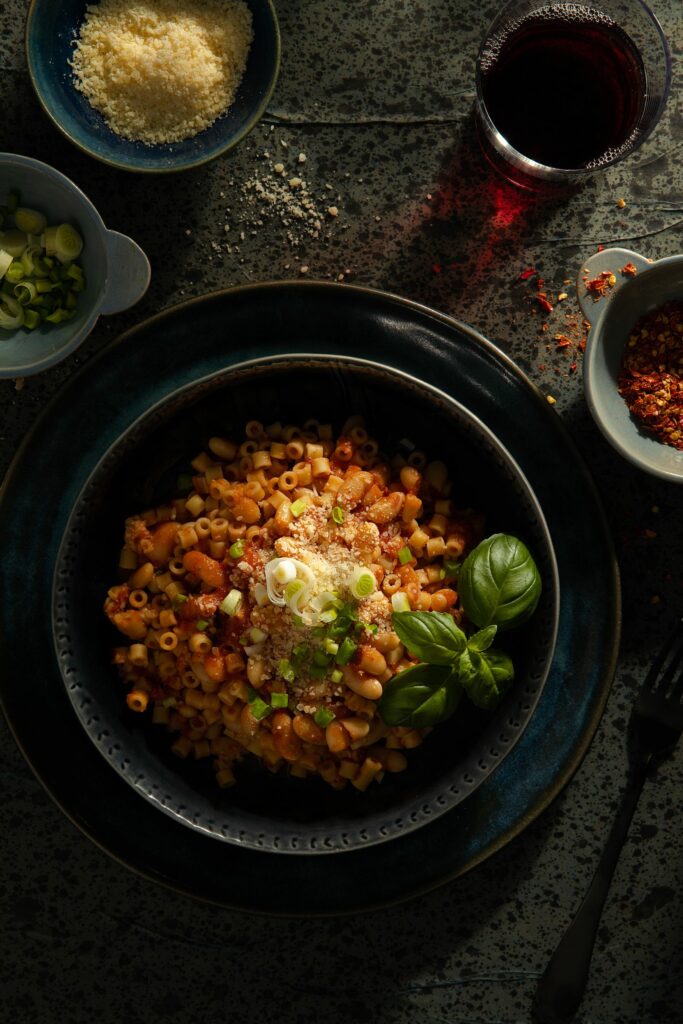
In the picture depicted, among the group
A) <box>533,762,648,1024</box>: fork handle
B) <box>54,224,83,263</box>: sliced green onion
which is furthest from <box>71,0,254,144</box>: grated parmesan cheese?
<box>533,762,648,1024</box>: fork handle

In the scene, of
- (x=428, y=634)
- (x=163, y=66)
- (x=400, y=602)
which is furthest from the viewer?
(x=163, y=66)

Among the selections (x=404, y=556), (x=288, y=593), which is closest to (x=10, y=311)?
(x=288, y=593)

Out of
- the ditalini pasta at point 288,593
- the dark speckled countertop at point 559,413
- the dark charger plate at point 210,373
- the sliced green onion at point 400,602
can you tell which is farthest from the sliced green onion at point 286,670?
the dark speckled countertop at point 559,413

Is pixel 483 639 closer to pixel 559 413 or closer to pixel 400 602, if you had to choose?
pixel 400 602

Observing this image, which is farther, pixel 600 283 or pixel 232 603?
pixel 600 283

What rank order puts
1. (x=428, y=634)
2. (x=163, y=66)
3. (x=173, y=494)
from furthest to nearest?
(x=173, y=494) → (x=163, y=66) → (x=428, y=634)

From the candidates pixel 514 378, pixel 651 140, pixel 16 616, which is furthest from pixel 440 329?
pixel 16 616
